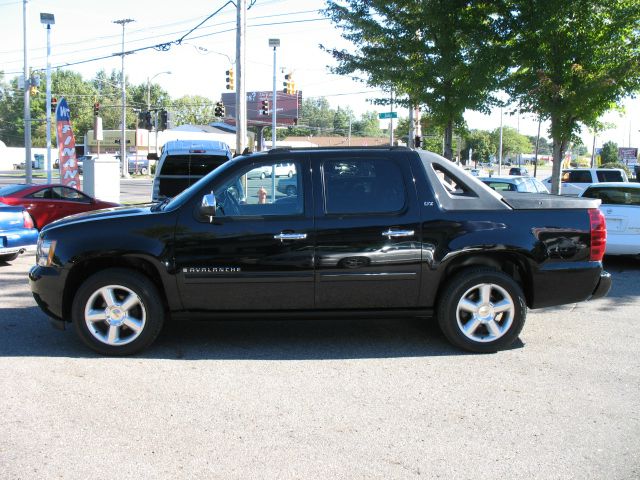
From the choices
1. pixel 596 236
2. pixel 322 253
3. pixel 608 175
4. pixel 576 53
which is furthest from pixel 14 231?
pixel 608 175

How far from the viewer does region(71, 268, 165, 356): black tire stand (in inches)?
215

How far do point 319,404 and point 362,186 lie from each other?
2061mm

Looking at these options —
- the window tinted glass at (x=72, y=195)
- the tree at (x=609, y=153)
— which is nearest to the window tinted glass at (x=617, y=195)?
the window tinted glass at (x=72, y=195)

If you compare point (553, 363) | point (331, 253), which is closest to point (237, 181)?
point (331, 253)

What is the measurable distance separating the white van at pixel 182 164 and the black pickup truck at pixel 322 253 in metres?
8.42

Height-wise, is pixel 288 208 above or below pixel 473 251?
above

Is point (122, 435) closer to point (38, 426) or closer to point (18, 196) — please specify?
point (38, 426)

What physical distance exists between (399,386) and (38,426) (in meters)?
2.56

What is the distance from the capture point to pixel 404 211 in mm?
5586

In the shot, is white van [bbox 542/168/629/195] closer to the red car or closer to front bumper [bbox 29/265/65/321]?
the red car

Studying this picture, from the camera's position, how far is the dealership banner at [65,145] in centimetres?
1875

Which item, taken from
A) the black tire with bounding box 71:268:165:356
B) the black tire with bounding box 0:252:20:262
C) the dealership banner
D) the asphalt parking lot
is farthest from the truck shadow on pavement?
the dealership banner

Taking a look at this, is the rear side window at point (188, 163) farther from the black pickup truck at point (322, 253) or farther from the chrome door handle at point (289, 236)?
the chrome door handle at point (289, 236)

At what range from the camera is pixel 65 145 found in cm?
1883
